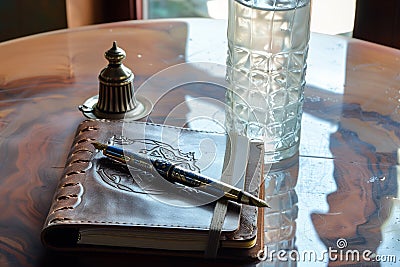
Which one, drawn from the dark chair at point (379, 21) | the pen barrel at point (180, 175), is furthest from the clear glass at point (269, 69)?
the dark chair at point (379, 21)

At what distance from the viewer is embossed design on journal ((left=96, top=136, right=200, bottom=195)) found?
0.90 meters

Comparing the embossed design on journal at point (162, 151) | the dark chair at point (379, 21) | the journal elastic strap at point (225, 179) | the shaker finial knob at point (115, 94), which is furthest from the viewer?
the dark chair at point (379, 21)

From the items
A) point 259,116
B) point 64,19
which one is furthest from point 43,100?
point 64,19

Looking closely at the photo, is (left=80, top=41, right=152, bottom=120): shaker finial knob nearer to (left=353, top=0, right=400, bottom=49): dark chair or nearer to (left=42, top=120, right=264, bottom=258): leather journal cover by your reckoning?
(left=42, top=120, right=264, bottom=258): leather journal cover

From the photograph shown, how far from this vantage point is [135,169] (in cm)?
93

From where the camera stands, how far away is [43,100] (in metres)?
1.21

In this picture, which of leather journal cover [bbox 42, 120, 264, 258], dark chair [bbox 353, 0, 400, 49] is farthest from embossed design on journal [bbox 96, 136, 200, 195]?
dark chair [bbox 353, 0, 400, 49]

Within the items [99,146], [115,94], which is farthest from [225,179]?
[115,94]

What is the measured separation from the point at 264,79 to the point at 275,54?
0.14ft

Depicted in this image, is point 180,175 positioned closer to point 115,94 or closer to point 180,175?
point 180,175

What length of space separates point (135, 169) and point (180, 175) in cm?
7

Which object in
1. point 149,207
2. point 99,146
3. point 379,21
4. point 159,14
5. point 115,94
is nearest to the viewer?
point 149,207

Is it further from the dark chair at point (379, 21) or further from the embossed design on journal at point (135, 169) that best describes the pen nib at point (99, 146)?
the dark chair at point (379, 21)

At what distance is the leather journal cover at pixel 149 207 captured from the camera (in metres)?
0.83
